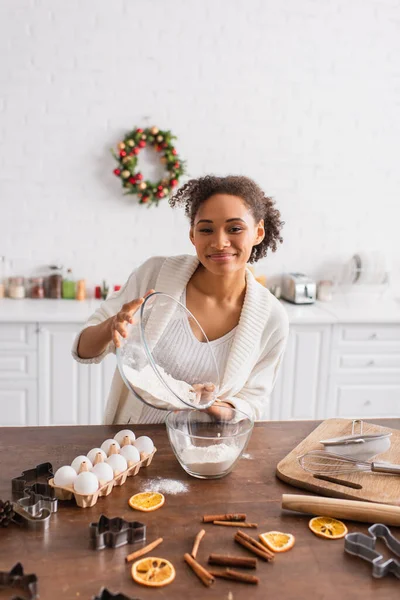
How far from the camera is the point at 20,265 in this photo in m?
3.69

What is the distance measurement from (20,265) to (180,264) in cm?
198

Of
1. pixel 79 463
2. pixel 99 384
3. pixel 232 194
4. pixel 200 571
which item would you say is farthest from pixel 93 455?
pixel 99 384

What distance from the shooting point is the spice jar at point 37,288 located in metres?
3.64

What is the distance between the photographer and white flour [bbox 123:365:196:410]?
4.53 ft

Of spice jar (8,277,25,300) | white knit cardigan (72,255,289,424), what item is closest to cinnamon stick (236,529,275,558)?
white knit cardigan (72,255,289,424)

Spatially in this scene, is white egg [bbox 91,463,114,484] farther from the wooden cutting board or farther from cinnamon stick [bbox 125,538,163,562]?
the wooden cutting board

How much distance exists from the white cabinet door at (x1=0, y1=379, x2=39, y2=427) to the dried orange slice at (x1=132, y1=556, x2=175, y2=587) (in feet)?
7.51

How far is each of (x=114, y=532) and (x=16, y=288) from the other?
2.65 meters

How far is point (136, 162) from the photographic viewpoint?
11.9 feet

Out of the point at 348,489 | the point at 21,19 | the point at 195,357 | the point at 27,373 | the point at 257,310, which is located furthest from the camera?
the point at 21,19

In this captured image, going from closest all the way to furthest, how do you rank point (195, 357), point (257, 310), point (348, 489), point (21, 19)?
point (348, 489)
point (195, 357)
point (257, 310)
point (21, 19)

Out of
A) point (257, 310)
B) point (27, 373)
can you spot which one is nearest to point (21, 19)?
point (27, 373)

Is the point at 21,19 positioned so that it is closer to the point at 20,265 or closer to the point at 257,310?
the point at 20,265

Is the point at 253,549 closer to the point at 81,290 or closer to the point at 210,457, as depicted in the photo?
the point at 210,457
